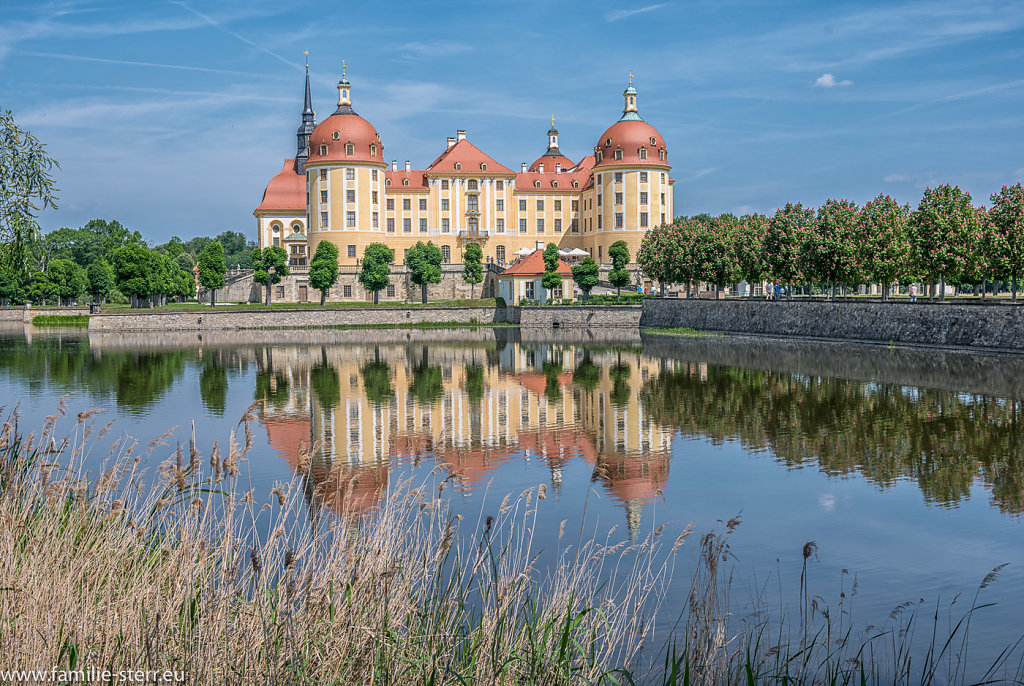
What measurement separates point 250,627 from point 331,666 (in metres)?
0.62

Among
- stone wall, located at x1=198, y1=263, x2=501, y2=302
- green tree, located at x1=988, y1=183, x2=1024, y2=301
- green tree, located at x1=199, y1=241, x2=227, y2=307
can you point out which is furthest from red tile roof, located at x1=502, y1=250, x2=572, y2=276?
→ green tree, located at x1=988, y1=183, x2=1024, y2=301

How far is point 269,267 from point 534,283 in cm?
2343

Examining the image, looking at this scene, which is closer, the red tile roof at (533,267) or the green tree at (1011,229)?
the green tree at (1011,229)

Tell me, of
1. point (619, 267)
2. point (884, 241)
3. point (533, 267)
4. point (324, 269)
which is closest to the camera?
point (884, 241)

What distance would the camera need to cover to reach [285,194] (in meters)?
97.8

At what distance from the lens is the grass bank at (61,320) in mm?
73375

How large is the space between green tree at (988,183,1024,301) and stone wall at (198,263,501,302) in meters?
46.8

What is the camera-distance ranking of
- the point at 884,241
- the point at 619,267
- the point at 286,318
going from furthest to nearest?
the point at 619,267 < the point at 286,318 < the point at 884,241

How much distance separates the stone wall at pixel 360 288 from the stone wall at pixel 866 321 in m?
23.8

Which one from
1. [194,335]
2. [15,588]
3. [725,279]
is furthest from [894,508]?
[194,335]

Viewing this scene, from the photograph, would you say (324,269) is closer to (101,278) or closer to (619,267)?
(619,267)

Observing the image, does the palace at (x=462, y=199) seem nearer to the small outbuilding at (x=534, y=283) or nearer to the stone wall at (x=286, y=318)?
the small outbuilding at (x=534, y=283)

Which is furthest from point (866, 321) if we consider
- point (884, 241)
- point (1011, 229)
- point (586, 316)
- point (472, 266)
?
point (472, 266)

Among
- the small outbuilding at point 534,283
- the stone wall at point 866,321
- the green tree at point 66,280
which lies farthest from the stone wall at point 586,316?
the green tree at point 66,280
